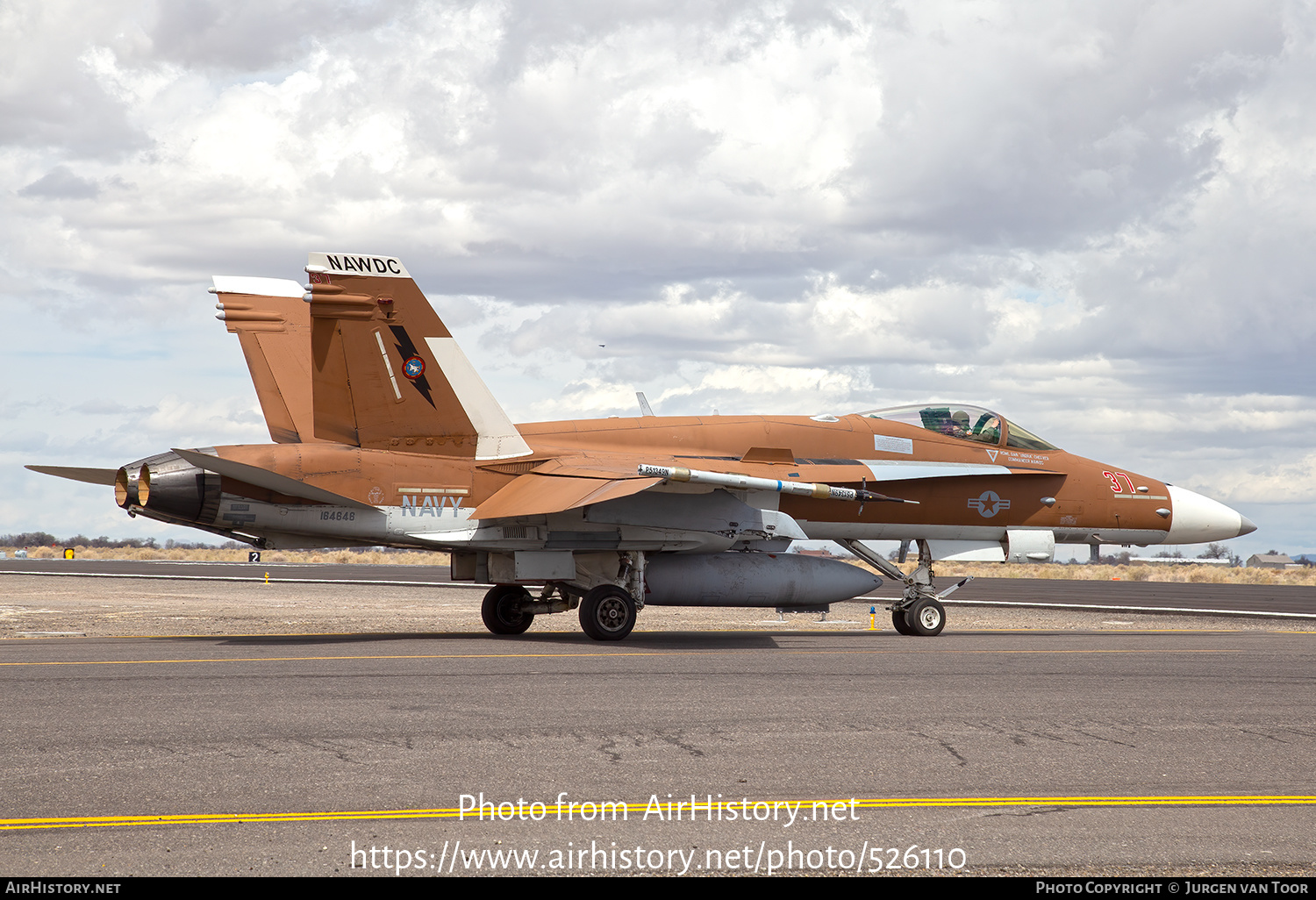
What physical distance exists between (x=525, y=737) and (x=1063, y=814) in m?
3.89

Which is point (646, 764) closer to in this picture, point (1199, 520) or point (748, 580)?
point (748, 580)

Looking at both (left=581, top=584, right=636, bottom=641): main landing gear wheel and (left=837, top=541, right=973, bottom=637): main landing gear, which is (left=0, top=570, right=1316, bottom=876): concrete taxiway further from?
(left=837, top=541, right=973, bottom=637): main landing gear

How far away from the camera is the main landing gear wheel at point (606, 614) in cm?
1648

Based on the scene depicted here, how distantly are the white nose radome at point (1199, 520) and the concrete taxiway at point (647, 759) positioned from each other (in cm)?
595

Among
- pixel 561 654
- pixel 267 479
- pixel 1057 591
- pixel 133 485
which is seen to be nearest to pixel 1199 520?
pixel 561 654

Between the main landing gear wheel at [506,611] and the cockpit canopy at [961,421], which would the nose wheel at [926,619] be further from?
the main landing gear wheel at [506,611]

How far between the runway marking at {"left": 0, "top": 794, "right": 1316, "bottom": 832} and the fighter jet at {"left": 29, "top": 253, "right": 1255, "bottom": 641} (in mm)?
8908

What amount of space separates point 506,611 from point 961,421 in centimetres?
858

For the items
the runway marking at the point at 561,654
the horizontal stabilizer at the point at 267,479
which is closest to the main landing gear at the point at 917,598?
the runway marking at the point at 561,654

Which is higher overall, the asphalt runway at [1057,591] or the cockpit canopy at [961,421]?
the cockpit canopy at [961,421]

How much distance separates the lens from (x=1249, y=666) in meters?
13.9

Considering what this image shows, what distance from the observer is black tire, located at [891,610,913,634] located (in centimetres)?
1934
